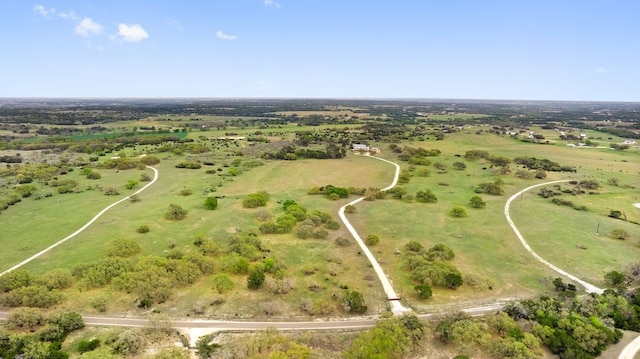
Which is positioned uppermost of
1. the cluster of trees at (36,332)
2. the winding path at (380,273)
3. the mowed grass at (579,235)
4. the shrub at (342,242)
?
the cluster of trees at (36,332)

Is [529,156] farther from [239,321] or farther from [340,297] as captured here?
[239,321]

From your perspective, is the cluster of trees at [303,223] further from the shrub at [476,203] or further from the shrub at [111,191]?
the shrub at [111,191]

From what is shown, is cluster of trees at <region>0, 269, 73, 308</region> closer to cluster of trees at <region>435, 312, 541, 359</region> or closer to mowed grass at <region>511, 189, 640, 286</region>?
cluster of trees at <region>435, 312, 541, 359</region>

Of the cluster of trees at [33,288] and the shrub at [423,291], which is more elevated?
the cluster of trees at [33,288]

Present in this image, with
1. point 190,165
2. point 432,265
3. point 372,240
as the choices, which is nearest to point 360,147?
point 190,165

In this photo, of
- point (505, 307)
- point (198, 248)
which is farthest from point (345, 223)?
point (505, 307)

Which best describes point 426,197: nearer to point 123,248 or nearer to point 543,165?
point 123,248

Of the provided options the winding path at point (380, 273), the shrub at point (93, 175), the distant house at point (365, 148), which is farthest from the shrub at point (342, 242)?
the distant house at point (365, 148)
